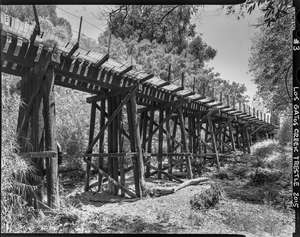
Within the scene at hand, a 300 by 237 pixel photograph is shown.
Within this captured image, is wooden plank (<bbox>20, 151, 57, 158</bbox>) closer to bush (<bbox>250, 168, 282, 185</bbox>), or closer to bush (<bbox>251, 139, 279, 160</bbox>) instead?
bush (<bbox>250, 168, 282, 185</bbox>)

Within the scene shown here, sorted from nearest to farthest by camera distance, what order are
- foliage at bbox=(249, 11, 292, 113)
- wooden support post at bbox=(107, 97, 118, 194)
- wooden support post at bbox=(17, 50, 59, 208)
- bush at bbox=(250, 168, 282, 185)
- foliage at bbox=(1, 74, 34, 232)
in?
foliage at bbox=(1, 74, 34, 232) → wooden support post at bbox=(17, 50, 59, 208) → foliage at bbox=(249, 11, 292, 113) → wooden support post at bbox=(107, 97, 118, 194) → bush at bbox=(250, 168, 282, 185)

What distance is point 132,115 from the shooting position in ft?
31.2

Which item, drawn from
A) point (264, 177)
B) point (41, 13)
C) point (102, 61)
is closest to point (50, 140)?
point (102, 61)

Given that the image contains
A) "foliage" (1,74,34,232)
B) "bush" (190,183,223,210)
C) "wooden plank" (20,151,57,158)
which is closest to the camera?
"foliage" (1,74,34,232)

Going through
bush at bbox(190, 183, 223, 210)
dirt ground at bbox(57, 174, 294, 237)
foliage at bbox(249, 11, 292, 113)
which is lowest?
dirt ground at bbox(57, 174, 294, 237)

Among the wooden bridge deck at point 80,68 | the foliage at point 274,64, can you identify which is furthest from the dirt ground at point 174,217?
the wooden bridge deck at point 80,68

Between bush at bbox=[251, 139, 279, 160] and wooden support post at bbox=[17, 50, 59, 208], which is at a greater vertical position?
wooden support post at bbox=[17, 50, 59, 208]

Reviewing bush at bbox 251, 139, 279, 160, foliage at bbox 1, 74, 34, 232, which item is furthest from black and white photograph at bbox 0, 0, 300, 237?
bush at bbox 251, 139, 279, 160

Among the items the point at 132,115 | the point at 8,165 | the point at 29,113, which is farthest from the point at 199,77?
the point at 8,165

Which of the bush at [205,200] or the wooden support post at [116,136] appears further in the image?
the wooden support post at [116,136]

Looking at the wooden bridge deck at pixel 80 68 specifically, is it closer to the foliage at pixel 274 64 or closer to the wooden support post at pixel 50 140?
the wooden support post at pixel 50 140

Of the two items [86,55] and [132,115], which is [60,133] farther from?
[86,55]

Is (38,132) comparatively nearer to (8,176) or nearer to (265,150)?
(8,176)

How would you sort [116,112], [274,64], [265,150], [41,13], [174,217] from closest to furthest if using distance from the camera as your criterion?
[174,217]
[116,112]
[274,64]
[41,13]
[265,150]
